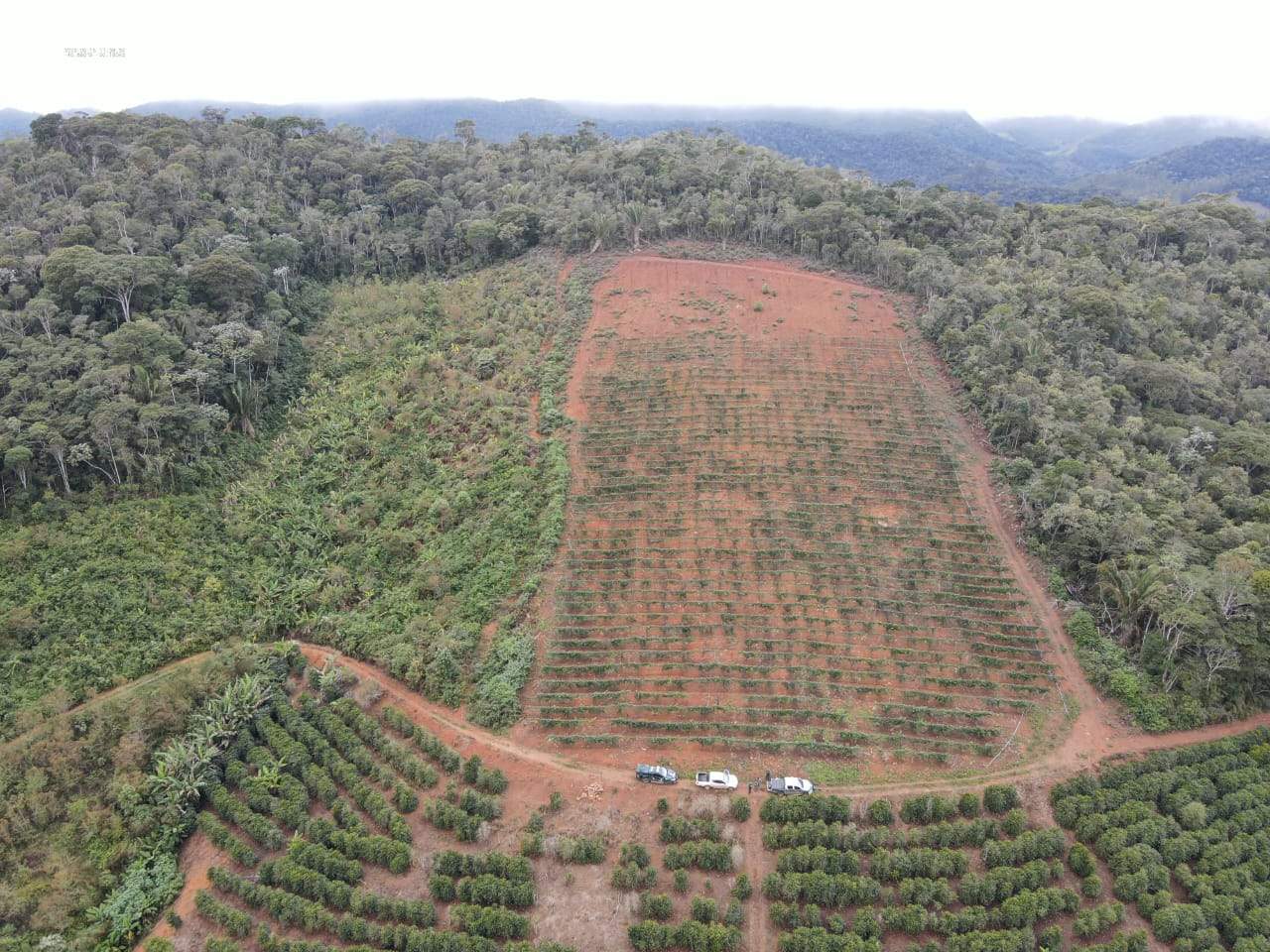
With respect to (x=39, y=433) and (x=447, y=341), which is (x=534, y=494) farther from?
(x=39, y=433)

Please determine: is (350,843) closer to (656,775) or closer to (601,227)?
(656,775)

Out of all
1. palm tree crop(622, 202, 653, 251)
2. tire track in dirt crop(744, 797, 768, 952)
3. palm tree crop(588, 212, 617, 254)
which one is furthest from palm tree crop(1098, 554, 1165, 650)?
palm tree crop(588, 212, 617, 254)

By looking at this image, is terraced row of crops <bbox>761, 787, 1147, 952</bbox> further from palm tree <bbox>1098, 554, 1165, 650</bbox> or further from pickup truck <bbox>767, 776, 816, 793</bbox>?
palm tree <bbox>1098, 554, 1165, 650</bbox>

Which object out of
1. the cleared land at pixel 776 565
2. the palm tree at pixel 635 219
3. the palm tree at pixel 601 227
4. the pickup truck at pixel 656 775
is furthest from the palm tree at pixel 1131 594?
the palm tree at pixel 601 227

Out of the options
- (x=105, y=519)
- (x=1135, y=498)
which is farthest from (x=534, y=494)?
(x=1135, y=498)

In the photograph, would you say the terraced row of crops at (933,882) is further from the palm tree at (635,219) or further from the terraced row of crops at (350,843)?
the palm tree at (635,219)
